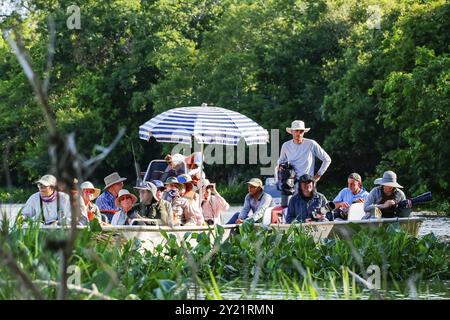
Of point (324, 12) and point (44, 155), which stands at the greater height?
point (324, 12)

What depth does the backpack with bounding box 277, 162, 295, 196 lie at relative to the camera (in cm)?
1625

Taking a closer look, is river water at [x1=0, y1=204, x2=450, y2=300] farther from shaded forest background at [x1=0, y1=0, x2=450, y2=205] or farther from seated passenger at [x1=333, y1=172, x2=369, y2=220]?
shaded forest background at [x1=0, y1=0, x2=450, y2=205]

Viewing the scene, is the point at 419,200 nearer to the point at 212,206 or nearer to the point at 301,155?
the point at 301,155

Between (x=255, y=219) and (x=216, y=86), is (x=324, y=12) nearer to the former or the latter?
(x=216, y=86)

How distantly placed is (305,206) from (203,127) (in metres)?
3.37

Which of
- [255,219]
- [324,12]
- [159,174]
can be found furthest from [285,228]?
[324,12]

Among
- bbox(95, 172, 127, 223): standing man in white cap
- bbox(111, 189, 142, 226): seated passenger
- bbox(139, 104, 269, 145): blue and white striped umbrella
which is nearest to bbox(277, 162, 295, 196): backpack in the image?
bbox(95, 172, 127, 223): standing man in white cap

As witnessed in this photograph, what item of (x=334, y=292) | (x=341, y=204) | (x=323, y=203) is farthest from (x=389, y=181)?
(x=334, y=292)

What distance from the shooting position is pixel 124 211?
48.9 ft

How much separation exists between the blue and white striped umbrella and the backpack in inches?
89.5

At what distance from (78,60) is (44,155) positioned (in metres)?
4.48

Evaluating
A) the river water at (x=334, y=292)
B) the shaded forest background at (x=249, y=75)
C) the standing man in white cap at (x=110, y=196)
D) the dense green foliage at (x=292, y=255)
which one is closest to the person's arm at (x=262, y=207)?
the dense green foliage at (x=292, y=255)

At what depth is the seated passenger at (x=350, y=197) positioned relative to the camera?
16438mm
